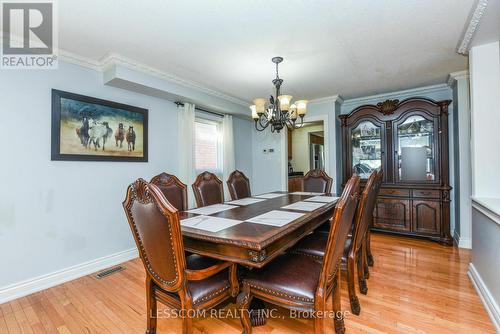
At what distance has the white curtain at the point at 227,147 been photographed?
4.18 m

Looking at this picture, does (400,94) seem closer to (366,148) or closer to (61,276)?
(366,148)

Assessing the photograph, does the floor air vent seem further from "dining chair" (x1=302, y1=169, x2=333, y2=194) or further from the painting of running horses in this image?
"dining chair" (x1=302, y1=169, x2=333, y2=194)

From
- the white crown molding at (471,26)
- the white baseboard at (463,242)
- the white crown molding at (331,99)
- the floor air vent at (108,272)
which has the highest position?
the white crown molding at (331,99)

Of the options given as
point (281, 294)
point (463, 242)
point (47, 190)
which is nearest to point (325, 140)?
point (463, 242)

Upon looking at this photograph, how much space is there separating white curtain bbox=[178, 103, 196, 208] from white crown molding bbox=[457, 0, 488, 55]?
10.3ft

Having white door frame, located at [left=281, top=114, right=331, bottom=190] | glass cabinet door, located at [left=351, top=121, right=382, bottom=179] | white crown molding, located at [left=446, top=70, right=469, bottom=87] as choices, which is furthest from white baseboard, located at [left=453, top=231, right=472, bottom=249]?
white crown molding, located at [left=446, top=70, right=469, bottom=87]

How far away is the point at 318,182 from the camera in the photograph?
11.5 feet

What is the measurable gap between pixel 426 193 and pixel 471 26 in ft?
7.13

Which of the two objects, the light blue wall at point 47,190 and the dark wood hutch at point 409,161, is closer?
the light blue wall at point 47,190

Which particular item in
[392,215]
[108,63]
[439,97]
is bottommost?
[392,215]

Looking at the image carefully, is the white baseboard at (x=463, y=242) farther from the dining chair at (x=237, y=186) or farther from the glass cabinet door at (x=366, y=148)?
the dining chair at (x=237, y=186)

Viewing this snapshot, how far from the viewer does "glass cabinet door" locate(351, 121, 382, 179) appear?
3854mm

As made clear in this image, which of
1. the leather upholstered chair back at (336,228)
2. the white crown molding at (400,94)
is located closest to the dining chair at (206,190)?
the leather upholstered chair back at (336,228)

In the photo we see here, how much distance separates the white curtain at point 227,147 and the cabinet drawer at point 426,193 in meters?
2.81
